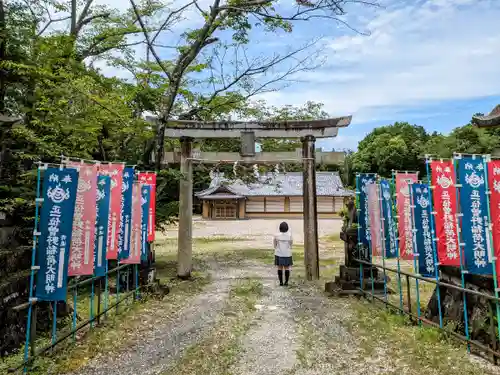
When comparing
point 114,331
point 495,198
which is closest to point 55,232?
point 114,331

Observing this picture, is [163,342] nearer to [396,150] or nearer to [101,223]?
[101,223]

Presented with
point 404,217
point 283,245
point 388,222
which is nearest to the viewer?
point 404,217

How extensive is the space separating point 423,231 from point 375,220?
54.1 inches

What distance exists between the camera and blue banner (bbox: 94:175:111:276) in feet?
17.7

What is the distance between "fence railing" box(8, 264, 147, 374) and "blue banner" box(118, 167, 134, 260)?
17.2 inches

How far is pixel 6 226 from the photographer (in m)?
6.41

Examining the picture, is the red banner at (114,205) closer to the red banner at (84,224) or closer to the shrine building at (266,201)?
the red banner at (84,224)

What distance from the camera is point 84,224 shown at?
5074mm

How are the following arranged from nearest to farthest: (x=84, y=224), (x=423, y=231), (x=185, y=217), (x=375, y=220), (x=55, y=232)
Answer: (x=55, y=232)
(x=84, y=224)
(x=423, y=231)
(x=375, y=220)
(x=185, y=217)

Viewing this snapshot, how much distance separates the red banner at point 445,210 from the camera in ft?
16.0

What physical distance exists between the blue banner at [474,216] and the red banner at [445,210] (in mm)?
306

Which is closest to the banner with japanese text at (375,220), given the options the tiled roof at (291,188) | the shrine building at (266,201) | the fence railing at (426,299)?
the fence railing at (426,299)

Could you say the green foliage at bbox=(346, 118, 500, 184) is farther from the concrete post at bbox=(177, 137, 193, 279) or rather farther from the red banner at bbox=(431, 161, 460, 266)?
the red banner at bbox=(431, 161, 460, 266)

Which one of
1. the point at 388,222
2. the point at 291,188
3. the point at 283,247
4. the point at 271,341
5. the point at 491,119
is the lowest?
the point at 271,341
